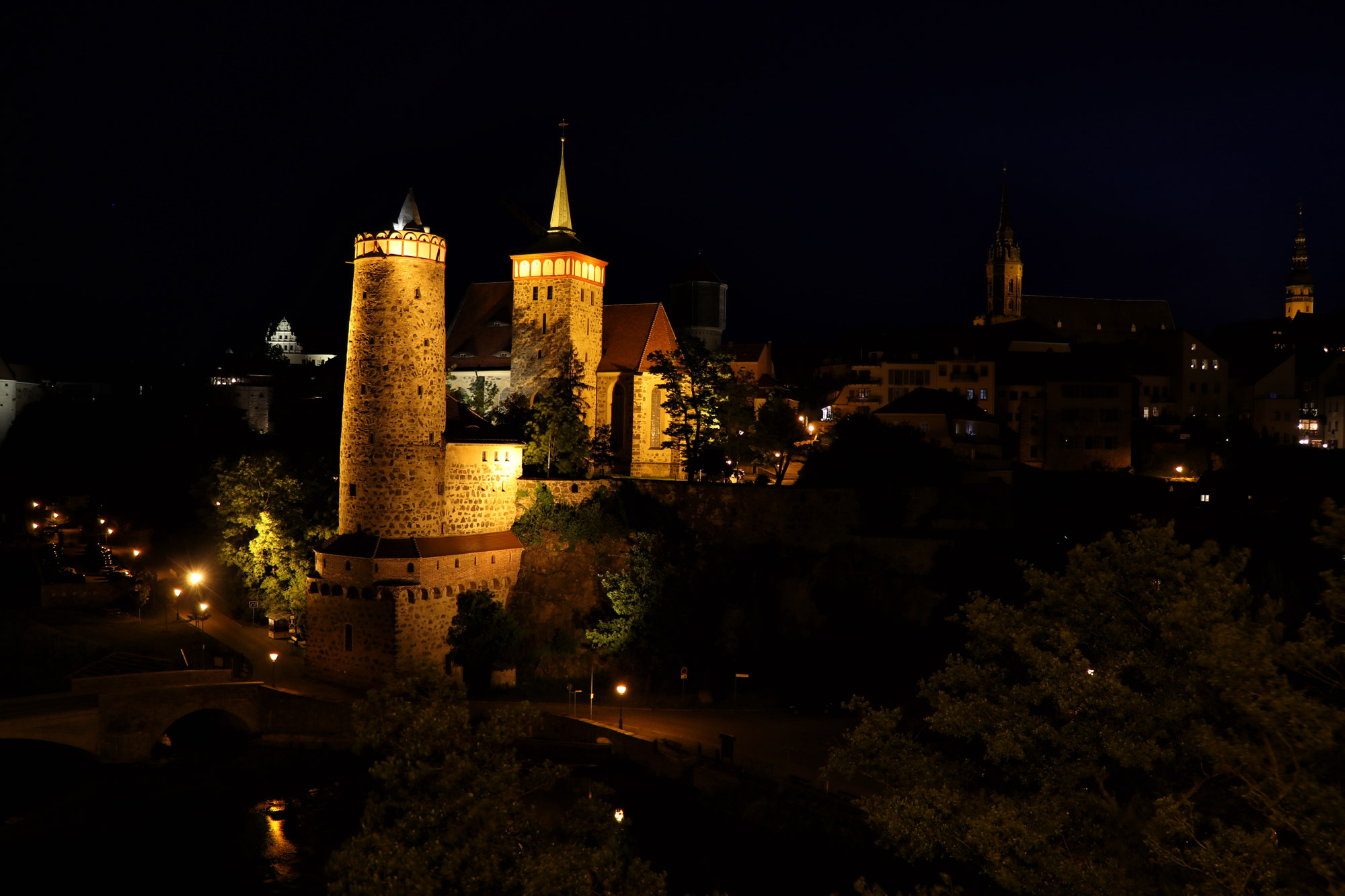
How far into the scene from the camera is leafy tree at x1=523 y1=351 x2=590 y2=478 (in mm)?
41750

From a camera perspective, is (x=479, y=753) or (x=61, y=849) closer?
(x=479, y=753)

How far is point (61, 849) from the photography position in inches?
1001

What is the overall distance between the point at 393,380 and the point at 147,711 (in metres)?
13.6

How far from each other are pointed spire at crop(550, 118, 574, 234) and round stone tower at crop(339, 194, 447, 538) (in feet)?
54.8

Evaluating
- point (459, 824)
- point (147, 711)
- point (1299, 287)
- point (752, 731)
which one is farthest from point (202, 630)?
point (1299, 287)

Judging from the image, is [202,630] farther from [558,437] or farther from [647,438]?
[647,438]

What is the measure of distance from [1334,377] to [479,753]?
78.5 meters

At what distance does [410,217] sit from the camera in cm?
3444

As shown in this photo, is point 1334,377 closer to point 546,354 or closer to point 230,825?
point 546,354

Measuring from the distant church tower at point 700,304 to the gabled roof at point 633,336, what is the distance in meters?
18.1

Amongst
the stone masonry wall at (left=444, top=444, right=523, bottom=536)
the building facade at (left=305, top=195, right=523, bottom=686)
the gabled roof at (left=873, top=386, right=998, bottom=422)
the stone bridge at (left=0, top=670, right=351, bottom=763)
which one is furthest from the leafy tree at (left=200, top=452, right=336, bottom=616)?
the gabled roof at (left=873, top=386, right=998, bottom=422)

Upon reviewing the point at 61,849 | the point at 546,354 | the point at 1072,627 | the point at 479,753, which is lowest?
the point at 61,849

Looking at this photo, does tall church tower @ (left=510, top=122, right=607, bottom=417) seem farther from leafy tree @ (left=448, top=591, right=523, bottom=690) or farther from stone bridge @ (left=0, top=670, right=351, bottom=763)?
stone bridge @ (left=0, top=670, right=351, bottom=763)

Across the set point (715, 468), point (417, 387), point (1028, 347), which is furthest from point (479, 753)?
point (1028, 347)
